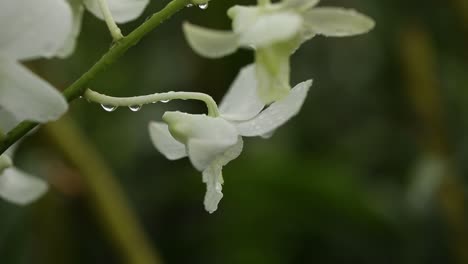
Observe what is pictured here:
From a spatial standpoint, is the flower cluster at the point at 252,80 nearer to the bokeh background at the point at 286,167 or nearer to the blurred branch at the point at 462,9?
the bokeh background at the point at 286,167


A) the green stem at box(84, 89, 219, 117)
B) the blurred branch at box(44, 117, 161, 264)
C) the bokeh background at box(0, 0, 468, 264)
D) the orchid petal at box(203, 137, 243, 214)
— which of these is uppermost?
the green stem at box(84, 89, 219, 117)

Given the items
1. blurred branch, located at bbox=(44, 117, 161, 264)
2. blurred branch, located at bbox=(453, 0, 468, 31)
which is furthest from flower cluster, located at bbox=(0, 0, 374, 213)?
blurred branch, located at bbox=(453, 0, 468, 31)

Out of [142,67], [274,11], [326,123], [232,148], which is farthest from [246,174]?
[274,11]

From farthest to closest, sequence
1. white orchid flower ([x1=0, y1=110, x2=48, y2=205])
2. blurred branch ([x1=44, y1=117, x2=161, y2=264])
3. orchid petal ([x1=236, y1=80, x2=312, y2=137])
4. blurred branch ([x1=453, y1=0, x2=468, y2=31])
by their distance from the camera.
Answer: blurred branch ([x1=453, y1=0, x2=468, y2=31]) → blurred branch ([x1=44, y1=117, x2=161, y2=264]) → white orchid flower ([x1=0, y1=110, x2=48, y2=205]) → orchid petal ([x1=236, y1=80, x2=312, y2=137])

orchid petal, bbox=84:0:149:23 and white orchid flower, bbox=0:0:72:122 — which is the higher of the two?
white orchid flower, bbox=0:0:72:122

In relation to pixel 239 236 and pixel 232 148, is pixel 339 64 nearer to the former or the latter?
pixel 239 236

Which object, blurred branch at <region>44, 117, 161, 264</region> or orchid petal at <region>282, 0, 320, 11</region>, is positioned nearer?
orchid petal at <region>282, 0, 320, 11</region>

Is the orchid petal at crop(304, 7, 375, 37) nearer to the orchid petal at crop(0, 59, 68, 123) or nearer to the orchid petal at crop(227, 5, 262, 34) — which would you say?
the orchid petal at crop(227, 5, 262, 34)

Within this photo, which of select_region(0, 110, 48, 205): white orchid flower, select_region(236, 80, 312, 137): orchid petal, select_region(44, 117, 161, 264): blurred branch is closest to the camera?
select_region(236, 80, 312, 137): orchid petal
